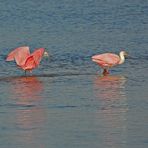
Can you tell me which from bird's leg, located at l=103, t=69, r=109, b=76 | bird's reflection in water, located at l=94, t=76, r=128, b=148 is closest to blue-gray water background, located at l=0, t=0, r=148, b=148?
bird's reflection in water, located at l=94, t=76, r=128, b=148

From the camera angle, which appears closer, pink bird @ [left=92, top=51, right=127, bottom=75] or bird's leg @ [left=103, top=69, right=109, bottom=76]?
bird's leg @ [left=103, top=69, right=109, bottom=76]

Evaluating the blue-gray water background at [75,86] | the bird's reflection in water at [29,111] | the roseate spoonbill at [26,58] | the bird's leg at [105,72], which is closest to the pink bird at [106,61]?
the bird's leg at [105,72]

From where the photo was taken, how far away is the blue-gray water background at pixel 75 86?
1025 cm

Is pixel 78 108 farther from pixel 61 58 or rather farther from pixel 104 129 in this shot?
pixel 61 58

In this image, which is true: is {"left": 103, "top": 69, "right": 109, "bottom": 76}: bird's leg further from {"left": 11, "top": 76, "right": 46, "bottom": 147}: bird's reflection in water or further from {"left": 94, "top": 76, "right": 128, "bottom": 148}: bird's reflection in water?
{"left": 11, "top": 76, "right": 46, "bottom": 147}: bird's reflection in water

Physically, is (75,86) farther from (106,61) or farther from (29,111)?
(29,111)

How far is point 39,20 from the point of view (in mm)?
26125

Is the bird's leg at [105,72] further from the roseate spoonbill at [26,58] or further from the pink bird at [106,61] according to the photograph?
the roseate spoonbill at [26,58]

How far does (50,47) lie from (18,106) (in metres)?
7.61

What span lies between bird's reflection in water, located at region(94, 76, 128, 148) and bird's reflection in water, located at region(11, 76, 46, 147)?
2.20 ft

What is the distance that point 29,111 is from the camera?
38.9 ft

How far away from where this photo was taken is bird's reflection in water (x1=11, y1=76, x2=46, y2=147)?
1006 centimetres

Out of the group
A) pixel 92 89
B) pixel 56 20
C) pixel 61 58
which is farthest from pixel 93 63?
pixel 56 20

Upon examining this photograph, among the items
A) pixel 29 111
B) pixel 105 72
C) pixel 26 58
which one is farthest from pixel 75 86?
pixel 29 111
